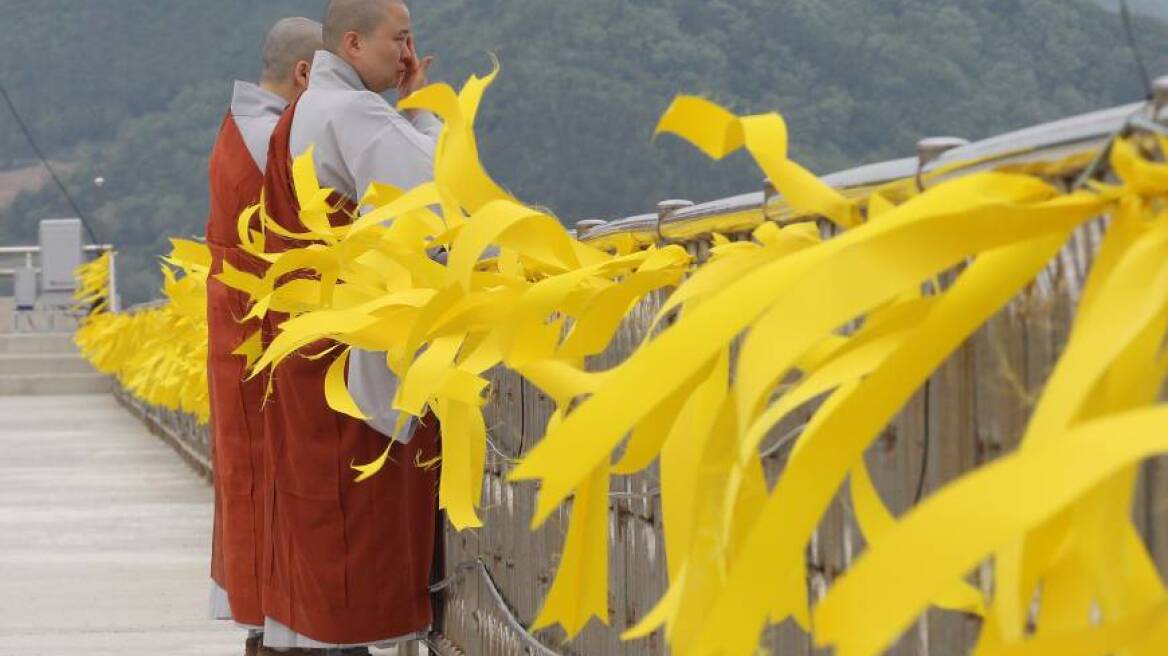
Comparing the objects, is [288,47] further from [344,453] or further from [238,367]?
[344,453]

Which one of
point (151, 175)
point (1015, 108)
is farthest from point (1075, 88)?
point (151, 175)

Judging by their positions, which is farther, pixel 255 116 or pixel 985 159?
pixel 255 116

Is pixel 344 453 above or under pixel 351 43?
under

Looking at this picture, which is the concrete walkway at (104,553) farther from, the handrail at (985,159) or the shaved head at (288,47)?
the handrail at (985,159)

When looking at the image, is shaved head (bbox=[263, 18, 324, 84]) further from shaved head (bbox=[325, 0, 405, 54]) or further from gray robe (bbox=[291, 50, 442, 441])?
gray robe (bbox=[291, 50, 442, 441])

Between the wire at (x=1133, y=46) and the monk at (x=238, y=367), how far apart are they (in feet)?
8.81

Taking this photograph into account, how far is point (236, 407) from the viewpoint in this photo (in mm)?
3844

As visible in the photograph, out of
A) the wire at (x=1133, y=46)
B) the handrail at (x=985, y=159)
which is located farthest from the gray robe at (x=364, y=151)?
the wire at (x=1133, y=46)

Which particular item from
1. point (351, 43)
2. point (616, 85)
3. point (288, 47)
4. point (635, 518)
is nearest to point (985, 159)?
point (635, 518)

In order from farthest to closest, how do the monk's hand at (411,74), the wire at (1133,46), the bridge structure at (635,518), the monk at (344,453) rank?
the monk's hand at (411,74)
the monk at (344,453)
the bridge structure at (635,518)
the wire at (1133,46)

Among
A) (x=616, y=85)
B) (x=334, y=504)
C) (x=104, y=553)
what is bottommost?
(x=104, y=553)

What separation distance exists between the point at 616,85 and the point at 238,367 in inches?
2905

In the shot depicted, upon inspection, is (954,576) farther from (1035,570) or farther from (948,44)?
(948,44)

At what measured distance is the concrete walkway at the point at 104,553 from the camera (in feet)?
16.0
